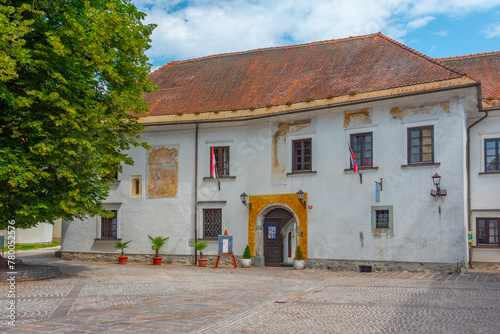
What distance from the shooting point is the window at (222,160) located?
2370 cm

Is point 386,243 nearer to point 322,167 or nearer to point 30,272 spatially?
point 322,167

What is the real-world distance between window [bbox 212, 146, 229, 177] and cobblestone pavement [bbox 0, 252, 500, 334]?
680 cm

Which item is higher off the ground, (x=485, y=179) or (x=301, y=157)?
(x=301, y=157)

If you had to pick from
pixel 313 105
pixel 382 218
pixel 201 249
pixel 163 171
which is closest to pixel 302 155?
pixel 313 105

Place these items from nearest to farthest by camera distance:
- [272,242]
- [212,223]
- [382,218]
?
[382,218], [272,242], [212,223]

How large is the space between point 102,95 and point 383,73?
11130mm

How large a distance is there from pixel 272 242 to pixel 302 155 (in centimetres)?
402

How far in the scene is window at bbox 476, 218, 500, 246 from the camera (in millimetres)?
20625

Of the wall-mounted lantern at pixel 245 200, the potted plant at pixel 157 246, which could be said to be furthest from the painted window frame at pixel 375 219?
the potted plant at pixel 157 246

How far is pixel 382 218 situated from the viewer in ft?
65.1

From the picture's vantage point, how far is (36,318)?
923 cm

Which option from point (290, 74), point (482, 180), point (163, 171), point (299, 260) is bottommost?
point (299, 260)

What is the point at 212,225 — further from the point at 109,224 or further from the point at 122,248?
the point at 109,224

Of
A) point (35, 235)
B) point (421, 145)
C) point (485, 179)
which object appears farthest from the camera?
point (35, 235)
